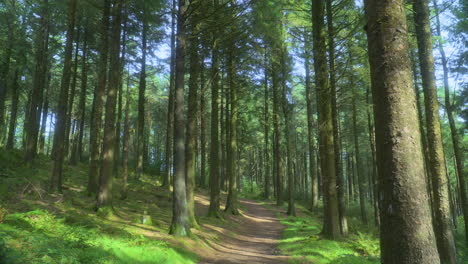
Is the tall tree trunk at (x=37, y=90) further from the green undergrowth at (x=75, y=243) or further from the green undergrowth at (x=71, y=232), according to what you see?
the green undergrowth at (x=75, y=243)

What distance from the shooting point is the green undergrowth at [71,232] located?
16.4ft

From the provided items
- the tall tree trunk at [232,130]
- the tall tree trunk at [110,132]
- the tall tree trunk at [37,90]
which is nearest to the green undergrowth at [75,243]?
the tall tree trunk at [110,132]

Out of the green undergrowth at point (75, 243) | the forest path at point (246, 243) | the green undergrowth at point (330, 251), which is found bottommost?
the forest path at point (246, 243)

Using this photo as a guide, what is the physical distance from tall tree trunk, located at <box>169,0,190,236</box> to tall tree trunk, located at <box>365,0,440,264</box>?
7107mm

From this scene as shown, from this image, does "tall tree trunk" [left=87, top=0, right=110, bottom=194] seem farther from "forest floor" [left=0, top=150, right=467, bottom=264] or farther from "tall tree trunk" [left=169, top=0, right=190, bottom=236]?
"tall tree trunk" [left=169, top=0, right=190, bottom=236]

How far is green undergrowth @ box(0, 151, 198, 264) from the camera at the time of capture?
16.4 ft

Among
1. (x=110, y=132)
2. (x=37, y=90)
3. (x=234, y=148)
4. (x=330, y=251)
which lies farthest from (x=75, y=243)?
(x=37, y=90)

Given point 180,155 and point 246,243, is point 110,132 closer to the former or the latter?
point 180,155

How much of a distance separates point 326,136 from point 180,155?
5.39m

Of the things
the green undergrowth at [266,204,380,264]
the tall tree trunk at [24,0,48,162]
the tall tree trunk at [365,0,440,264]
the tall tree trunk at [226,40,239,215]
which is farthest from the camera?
the tall tree trunk at [24,0,48,162]

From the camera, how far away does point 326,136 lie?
1038cm

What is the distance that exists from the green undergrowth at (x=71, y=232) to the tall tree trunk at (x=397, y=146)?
391 centimetres

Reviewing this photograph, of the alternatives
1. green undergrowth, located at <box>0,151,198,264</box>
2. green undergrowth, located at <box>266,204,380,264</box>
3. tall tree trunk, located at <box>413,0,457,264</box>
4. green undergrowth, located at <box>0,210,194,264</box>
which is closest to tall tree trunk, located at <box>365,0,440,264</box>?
green undergrowth, located at <box>0,151,198,264</box>

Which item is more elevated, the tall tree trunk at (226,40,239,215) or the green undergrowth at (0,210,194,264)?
the tall tree trunk at (226,40,239,215)
